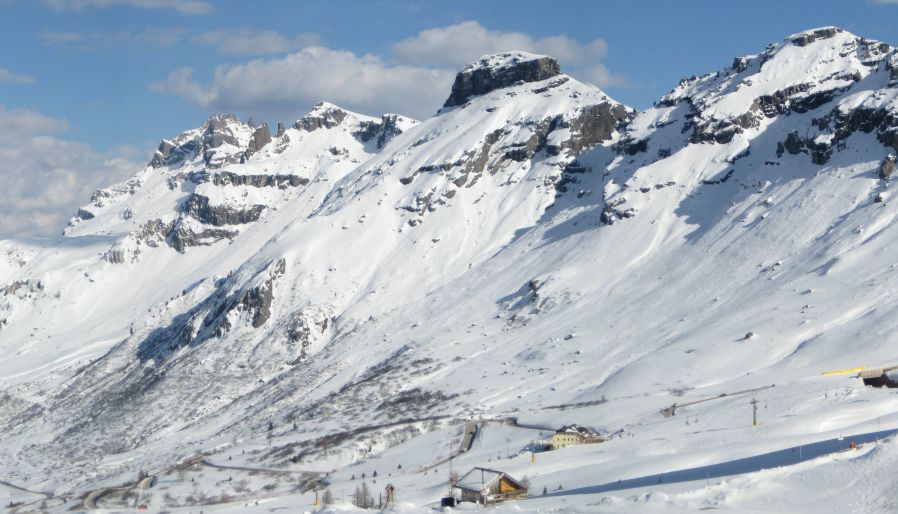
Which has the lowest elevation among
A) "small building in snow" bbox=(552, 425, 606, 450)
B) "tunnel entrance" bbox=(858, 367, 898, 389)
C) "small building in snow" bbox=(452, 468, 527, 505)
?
"small building in snow" bbox=(452, 468, 527, 505)

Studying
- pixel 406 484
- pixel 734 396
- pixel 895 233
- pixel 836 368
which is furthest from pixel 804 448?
pixel 895 233

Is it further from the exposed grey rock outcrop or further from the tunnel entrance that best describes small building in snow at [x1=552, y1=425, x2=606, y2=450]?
the exposed grey rock outcrop

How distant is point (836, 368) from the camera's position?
141 m

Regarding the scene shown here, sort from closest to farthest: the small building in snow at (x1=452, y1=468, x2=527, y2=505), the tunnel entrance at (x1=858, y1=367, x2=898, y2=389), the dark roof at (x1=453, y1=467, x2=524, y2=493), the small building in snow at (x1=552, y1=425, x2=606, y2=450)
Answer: the small building in snow at (x1=452, y1=468, x2=527, y2=505), the dark roof at (x1=453, y1=467, x2=524, y2=493), the tunnel entrance at (x1=858, y1=367, x2=898, y2=389), the small building in snow at (x1=552, y1=425, x2=606, y2=450)

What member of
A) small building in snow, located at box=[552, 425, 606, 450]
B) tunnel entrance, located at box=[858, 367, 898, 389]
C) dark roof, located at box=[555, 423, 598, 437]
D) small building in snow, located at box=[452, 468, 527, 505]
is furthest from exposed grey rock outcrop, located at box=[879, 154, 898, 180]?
small building in snow, located at box=[452, 468, 527, 505]

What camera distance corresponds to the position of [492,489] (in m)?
78.9

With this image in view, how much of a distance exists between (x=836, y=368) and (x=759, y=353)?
18341 mm

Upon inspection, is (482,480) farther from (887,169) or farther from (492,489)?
(887,169)

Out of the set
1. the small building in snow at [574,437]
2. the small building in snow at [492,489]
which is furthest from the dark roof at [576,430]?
the small building in snow at [492,489]

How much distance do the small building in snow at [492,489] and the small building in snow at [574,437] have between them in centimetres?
3751

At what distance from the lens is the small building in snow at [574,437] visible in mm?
120750

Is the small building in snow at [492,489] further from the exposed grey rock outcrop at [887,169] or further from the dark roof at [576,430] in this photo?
the exposed grey rock outcrop at [887,169]

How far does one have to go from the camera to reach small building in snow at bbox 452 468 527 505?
253 feet

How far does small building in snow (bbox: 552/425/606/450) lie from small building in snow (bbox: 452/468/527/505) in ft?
123
